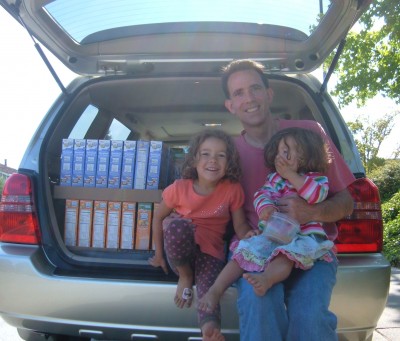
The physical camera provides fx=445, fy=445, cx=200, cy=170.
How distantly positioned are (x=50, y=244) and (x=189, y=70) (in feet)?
4.78

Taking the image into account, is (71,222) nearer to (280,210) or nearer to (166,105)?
(280,210)

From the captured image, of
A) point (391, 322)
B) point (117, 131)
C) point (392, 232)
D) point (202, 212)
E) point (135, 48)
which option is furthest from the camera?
point (392, 232)

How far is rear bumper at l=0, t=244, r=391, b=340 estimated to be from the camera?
2037 mm

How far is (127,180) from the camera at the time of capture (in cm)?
265

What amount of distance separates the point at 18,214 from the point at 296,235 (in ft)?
4.65

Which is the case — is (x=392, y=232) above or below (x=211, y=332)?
above

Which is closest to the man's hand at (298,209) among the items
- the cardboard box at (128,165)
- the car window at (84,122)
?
the cardboard box at (128,165)

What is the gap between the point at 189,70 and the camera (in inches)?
119

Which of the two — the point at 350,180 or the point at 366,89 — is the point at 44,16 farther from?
the point at 366,89

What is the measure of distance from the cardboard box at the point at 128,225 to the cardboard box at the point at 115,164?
146mm

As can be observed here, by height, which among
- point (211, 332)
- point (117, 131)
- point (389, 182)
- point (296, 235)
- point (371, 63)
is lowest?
point (211, 332)

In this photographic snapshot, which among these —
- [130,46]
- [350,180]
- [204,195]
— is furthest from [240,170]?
[130,46]

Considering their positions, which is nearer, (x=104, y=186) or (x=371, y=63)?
(x=104, y=186)

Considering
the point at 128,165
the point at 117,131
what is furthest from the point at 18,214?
the point at 117,131
